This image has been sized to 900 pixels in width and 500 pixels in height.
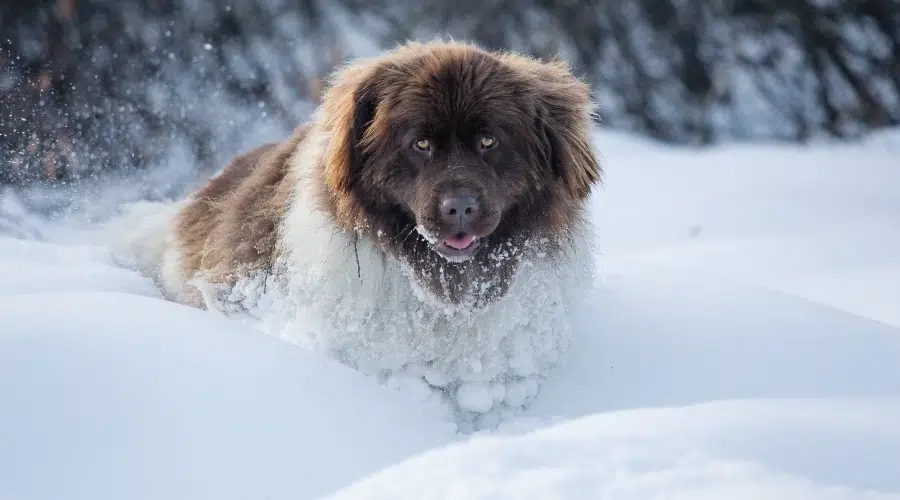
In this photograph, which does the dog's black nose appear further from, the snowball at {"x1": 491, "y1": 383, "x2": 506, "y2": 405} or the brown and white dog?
the snowball at {"x1": 491, "y1": 383, "x2": 506, "y2": 405}

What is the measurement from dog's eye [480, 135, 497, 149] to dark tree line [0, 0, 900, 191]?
551 centimetres

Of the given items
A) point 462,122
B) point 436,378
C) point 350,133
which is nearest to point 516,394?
point 436,378

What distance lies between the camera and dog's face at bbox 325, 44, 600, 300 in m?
3.61

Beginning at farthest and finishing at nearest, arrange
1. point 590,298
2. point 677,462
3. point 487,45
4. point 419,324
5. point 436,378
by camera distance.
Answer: point 487,45 < point 590,298 < point 419,324 < point 436,378 < point 677,462

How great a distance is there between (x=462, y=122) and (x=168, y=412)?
165 centimetres

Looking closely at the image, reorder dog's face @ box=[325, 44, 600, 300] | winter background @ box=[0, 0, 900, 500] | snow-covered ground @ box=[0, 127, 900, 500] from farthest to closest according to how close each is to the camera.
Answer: dog's face @ box=[325, 44, 600, 300] < winter background @ box=[0, 0, 900, 500] < snow-covered ground @ box=[0, 127, 900, 500]

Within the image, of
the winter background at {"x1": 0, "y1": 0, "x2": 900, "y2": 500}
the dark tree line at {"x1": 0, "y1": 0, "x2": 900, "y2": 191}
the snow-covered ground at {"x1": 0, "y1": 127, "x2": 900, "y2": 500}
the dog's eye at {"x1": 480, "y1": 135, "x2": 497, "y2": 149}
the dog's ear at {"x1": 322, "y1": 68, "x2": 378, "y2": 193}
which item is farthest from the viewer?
the dark tree line at {"x1": 0, "y1": 0, "x2": 900, "y2": 191}

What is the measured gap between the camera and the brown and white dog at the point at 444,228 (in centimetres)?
370

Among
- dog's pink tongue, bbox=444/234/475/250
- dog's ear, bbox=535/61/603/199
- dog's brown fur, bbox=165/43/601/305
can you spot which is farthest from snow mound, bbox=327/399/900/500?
dog's ear, bbox=535/61/603/199

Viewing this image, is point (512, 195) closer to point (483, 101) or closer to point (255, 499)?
point (483, 101)

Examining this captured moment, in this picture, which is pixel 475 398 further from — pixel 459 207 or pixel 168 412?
pixel 168 412

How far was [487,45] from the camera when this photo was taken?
11039 millimetres

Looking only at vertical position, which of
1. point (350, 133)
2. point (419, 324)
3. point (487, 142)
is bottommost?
point (419, 324)

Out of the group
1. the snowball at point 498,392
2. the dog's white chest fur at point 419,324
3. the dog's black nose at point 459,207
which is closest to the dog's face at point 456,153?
the dog's black nose at point 459,207
